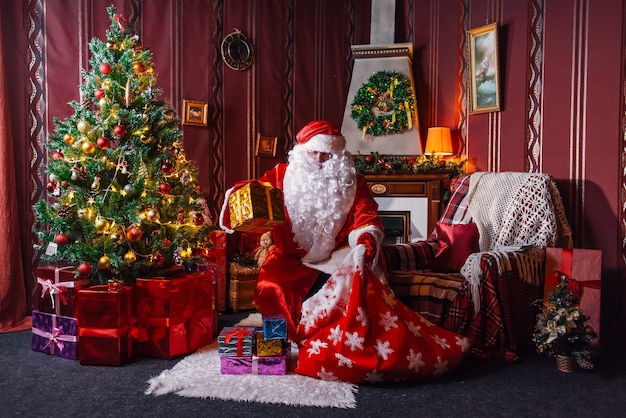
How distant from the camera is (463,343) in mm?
2873

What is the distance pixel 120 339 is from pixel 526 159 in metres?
3.59

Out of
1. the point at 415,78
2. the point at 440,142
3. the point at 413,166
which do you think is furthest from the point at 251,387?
the point at 415,78

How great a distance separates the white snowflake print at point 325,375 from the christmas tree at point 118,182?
1256 mm

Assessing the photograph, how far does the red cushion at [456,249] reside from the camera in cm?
378

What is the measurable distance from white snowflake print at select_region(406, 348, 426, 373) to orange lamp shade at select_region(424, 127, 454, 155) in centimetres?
280

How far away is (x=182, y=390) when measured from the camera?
102 inches

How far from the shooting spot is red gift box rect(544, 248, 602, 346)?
3178 millimetres

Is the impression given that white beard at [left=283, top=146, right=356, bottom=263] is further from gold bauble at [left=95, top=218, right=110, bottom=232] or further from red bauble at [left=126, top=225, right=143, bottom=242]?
gold bauble at [left=95, top=218, right=110, bottom=232]

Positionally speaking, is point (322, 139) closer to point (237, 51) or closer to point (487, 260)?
point (487, 260)

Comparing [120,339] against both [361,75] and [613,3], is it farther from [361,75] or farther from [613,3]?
[613,3]

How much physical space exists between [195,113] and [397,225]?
90.0 inches

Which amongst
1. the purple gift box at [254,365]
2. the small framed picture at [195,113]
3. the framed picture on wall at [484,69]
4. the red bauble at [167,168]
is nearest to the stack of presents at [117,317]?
the purple gift box at [254,365]

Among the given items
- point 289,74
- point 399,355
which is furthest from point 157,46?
point 399,355

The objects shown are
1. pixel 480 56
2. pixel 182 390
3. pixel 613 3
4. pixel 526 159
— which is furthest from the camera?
pixel 480 56
